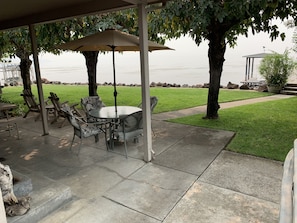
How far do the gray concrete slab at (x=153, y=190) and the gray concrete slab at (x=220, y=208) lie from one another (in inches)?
5.2

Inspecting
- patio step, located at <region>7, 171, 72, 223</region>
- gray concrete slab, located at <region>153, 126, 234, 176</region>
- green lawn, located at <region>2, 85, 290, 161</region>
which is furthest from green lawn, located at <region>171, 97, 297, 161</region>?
patio step, located at <region>7, 171, 72, 223</region>

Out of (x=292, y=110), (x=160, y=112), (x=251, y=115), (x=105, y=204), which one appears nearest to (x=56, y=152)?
(x=105, y=204)

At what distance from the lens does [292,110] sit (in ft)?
25.6

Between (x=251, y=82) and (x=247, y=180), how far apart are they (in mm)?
14249

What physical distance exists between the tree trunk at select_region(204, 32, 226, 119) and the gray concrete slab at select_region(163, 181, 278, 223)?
13.0 ft

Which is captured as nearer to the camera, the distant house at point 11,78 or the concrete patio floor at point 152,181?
the concrete patio floor at point 152,181

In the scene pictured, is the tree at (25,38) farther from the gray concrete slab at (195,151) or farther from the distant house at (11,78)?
the distant house at (11,78)

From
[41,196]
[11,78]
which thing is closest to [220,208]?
[41,196]

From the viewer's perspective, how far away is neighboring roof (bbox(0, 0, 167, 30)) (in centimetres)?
368

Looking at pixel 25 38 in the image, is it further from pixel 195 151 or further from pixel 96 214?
pixel 96 214

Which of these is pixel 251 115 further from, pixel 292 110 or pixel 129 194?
pixel 129 194

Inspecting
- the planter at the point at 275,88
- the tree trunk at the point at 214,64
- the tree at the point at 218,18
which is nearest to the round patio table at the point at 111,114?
the tree at the point at 218,18

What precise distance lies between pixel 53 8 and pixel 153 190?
12.5 feet

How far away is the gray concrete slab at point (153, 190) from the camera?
9.25 ft
